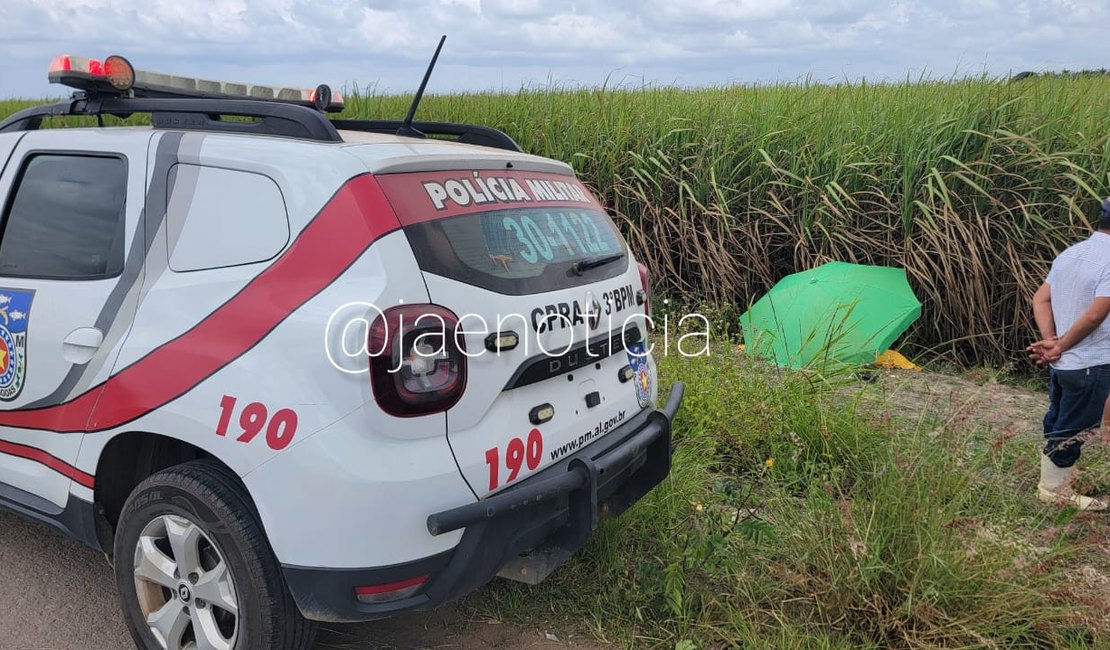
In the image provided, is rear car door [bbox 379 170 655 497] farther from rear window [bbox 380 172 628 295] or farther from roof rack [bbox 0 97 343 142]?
roof rack [bbox 0 97 343 142]

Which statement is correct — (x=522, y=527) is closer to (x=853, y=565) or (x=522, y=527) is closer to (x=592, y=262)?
(x=592, y=262)

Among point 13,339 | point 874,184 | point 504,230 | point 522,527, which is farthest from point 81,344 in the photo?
point 874,184

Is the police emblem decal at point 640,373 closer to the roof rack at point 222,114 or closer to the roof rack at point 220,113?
the roof rack at point 222,114

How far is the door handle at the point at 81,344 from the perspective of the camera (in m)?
2.62

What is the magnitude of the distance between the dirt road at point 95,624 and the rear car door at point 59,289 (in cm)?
44

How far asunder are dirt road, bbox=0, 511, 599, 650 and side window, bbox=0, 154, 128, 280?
1.23 metres

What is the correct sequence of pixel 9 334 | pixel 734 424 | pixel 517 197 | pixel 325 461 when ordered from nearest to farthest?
pixel 325 461
pixel 517 197
pixel 9 334
pixel 734 424

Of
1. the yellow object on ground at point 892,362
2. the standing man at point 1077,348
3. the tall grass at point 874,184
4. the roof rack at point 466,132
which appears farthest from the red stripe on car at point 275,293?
the tall grass at point 874,184

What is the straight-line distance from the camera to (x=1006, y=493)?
10.3 ft

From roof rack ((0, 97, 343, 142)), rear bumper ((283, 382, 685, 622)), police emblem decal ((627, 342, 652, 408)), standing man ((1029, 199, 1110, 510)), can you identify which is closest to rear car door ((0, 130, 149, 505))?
roof rack ((0, 97, 343, 142))

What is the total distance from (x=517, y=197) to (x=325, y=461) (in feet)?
3.70

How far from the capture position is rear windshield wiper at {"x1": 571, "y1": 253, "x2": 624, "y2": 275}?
9.09 ft

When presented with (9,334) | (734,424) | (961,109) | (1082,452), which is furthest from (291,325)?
(961,109)

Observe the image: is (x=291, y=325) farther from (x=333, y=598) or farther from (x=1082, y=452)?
(x=1082, y=452)
